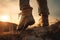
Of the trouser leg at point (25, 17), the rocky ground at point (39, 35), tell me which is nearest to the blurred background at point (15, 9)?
the trouser leg at point (25, 17)

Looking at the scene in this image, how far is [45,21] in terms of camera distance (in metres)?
5.87

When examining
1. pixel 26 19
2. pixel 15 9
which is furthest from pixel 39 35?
pixel 15 9

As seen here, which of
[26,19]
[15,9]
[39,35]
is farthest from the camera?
[15,9]

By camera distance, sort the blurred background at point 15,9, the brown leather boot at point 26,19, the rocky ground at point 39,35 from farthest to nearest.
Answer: the blurred background at point 15,9
the brown leather boot at point 26,19
the rocky ground at point 39,35

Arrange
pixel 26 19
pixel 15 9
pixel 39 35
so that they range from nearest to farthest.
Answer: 1. pixel 39 35
2. pixel 26 19
3. pixel 15 9

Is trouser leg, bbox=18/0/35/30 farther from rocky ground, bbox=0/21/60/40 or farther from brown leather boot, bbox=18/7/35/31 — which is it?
rocky ground, bbox=0/21/60/40

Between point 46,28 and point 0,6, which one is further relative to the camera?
point 0,6

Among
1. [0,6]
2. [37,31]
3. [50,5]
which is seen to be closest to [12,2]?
[0,6]

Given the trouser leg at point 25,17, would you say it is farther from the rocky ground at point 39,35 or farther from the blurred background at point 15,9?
the blurred background at point 15,9

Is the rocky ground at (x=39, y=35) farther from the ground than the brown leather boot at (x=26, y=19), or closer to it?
closer to it

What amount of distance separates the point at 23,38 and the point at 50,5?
3.50 m

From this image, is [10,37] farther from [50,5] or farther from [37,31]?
[50,5]

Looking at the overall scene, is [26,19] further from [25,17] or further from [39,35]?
[39,35]

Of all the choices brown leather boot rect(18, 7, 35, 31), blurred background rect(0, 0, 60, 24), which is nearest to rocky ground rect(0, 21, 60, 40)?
brown leather boot rect(18, 7, 35, 31)
